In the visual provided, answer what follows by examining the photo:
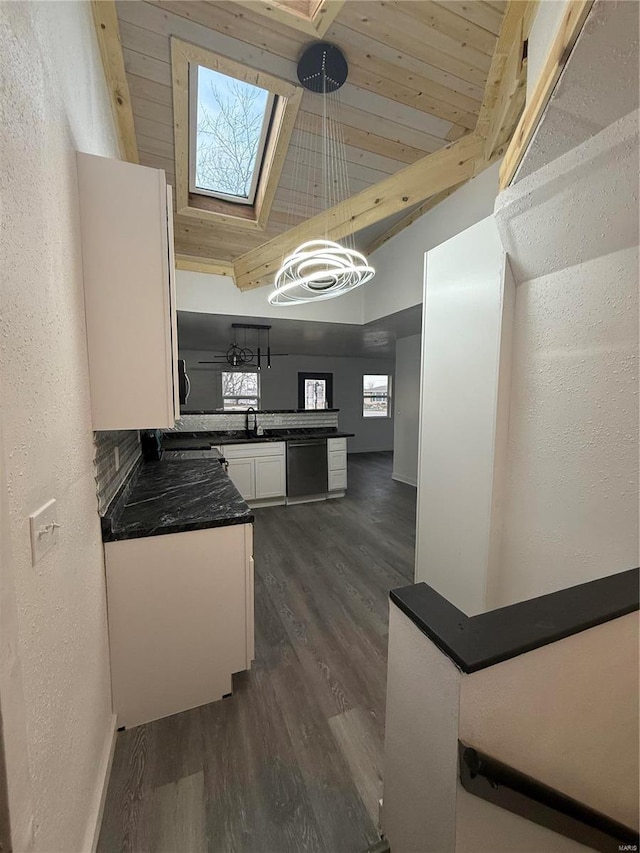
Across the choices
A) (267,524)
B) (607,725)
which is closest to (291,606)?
(267,524)

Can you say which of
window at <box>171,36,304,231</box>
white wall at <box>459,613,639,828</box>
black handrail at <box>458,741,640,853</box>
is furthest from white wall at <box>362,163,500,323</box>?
black handrail at <box>458,741,640,853</box>

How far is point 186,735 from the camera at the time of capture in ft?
4.88

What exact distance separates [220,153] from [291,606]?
Result: 3.63 metres

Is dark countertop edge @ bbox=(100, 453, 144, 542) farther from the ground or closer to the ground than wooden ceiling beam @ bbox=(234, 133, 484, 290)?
closer to the ground

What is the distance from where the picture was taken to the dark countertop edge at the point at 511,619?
74 cm

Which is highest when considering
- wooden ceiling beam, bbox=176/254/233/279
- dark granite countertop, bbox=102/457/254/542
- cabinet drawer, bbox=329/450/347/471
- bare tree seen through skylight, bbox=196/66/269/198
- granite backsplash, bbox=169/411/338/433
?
bare tree seen through skylight, bbox=196/66/269/198

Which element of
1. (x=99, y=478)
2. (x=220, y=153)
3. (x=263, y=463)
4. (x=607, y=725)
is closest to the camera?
(x=607, y=725)

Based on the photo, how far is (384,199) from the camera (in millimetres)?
3051

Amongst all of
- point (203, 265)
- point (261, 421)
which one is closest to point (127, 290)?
point (203, 265)

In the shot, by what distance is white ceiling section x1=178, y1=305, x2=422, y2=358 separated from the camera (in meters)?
4.39

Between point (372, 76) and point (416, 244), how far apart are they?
5.45 feet

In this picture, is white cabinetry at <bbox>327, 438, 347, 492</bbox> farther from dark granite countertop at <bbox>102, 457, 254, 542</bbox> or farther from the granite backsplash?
dark granite countertop at <bbox>102, 457, 254, 542</bbox>

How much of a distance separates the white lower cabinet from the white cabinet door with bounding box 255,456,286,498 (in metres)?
2.80

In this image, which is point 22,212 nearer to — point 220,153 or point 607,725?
point 607,725
